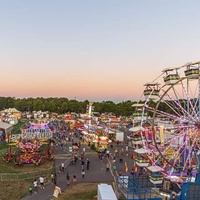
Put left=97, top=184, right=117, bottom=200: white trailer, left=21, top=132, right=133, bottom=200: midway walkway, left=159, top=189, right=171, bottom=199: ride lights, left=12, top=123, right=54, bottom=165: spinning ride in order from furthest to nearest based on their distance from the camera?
left=12, top=123, right=54, bottom=165: spinning ride, left=21, top=132, right=133, bottom=200: midway walkway, left=159, top=189, right=171, bottom=199: ride lights, left=97, top=184, right=117, bottom=200: white trailer

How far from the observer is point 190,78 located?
58.7ft

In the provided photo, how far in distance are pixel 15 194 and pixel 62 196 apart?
3478mm

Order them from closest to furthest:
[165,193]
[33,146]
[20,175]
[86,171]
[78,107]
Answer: [165,193], [20,175], [86,171], [33,146], [78,107]

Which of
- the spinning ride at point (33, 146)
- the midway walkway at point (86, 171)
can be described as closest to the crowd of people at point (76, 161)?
the midway walkway at point (86, 171)

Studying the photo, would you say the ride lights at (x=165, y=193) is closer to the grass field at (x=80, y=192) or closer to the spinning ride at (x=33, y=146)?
the grass field at (x=80, y=192)

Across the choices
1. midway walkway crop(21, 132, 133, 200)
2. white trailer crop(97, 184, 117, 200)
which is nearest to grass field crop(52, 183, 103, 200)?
midway walkway crop(21, 132, 133, 200)

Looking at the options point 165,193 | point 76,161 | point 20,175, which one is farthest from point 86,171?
point 165,193

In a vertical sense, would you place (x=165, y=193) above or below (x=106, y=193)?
below

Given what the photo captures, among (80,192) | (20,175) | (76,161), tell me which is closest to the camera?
(80,192)

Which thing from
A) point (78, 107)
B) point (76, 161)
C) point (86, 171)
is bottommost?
point (86, 171)

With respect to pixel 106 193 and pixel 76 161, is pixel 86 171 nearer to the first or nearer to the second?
pixel 76 161

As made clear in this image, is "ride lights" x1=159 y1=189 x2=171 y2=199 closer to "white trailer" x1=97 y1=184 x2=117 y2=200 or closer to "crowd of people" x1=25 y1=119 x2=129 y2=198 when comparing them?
"white trailer" x1=97 y1=184 x2=117 y2=200

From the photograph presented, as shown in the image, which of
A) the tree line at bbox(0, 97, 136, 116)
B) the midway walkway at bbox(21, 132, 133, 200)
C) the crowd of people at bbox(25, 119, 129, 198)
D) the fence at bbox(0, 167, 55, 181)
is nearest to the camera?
the midway walkway at bbox(21, 132, 133, 200)

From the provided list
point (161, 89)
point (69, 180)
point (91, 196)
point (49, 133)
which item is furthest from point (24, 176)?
point (49, 133)
